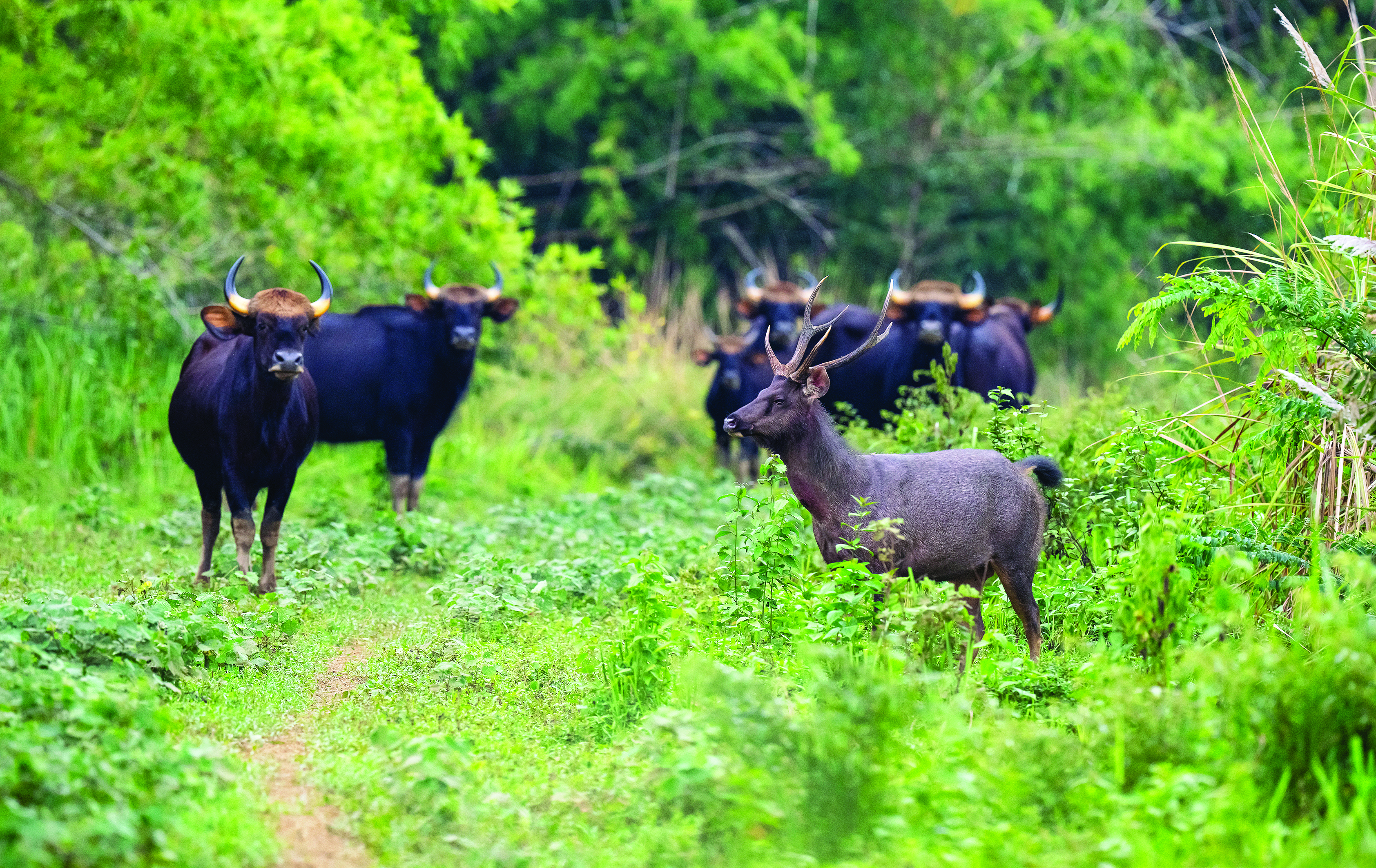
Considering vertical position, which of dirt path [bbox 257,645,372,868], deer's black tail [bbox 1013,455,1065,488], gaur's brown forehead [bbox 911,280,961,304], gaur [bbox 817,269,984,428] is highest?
dirt path [bbox 257,645,372,868]

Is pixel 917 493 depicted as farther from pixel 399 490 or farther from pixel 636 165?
pixel 636 165

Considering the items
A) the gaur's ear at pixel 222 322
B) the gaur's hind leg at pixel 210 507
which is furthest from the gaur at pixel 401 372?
the gaur's ear at pixel 222 322

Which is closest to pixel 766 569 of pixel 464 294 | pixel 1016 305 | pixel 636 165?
pixel 464 294

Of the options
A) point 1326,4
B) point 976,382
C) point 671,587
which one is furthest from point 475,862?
point 1326,4

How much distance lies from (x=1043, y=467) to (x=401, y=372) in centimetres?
632

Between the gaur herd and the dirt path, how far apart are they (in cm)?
250

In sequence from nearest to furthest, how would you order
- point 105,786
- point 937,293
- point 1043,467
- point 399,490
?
1. point 105,786
2. point 1043,467
3. point 399,490
4. point 937,293

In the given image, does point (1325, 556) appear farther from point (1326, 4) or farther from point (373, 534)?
point (1326, 4)

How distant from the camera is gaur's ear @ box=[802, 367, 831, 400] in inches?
268

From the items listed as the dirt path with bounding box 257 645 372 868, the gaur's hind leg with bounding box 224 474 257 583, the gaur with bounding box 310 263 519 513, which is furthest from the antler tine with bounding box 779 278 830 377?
the gaur with bounding box 310 263 519 513

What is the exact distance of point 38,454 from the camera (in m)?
11.6

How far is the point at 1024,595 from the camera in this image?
654cm

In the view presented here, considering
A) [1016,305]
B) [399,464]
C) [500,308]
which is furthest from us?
[1016,305]

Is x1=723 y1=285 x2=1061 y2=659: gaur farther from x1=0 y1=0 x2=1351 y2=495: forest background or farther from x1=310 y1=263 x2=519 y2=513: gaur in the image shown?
x1=0 y1=0 x2=1351 y2=495: forest background
